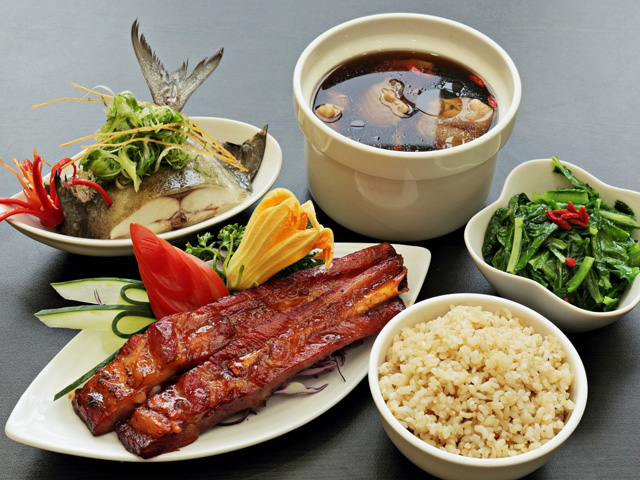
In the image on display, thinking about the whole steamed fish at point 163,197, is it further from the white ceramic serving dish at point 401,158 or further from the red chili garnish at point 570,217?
the red chili garnish at point 570,217

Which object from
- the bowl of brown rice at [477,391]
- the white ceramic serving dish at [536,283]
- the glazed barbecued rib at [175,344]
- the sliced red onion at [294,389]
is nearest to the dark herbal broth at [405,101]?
the white ceramic serving dish at [536,283]

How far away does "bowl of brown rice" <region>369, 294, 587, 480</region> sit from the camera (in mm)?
1648

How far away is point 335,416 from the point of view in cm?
196

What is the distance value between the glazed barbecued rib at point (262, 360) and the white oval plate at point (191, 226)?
1.61ft

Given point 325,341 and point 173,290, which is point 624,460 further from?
point 173,290

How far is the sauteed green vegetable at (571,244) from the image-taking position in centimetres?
207

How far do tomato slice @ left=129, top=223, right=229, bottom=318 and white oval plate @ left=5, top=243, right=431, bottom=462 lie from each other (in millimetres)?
204

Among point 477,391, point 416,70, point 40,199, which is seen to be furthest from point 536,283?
point 40,199

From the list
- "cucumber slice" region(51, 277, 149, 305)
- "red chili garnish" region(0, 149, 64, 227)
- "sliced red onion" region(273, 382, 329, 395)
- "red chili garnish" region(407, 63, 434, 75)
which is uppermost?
"red chili garnish" region(407, 63, 434, 75)

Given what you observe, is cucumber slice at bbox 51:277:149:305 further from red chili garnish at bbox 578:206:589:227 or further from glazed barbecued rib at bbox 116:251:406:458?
red chili garnish at bbox 578:206:589:227

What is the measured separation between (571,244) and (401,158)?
57 centimetres

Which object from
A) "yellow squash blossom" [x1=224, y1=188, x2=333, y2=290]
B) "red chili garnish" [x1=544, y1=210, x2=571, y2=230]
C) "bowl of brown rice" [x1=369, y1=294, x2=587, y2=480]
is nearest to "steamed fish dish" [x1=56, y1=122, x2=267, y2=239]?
"yellow squash blossom" [x1=224, y1=188, x2=333, y2=290]

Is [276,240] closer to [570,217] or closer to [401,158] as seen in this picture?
[401,158]

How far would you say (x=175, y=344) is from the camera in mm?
1858
